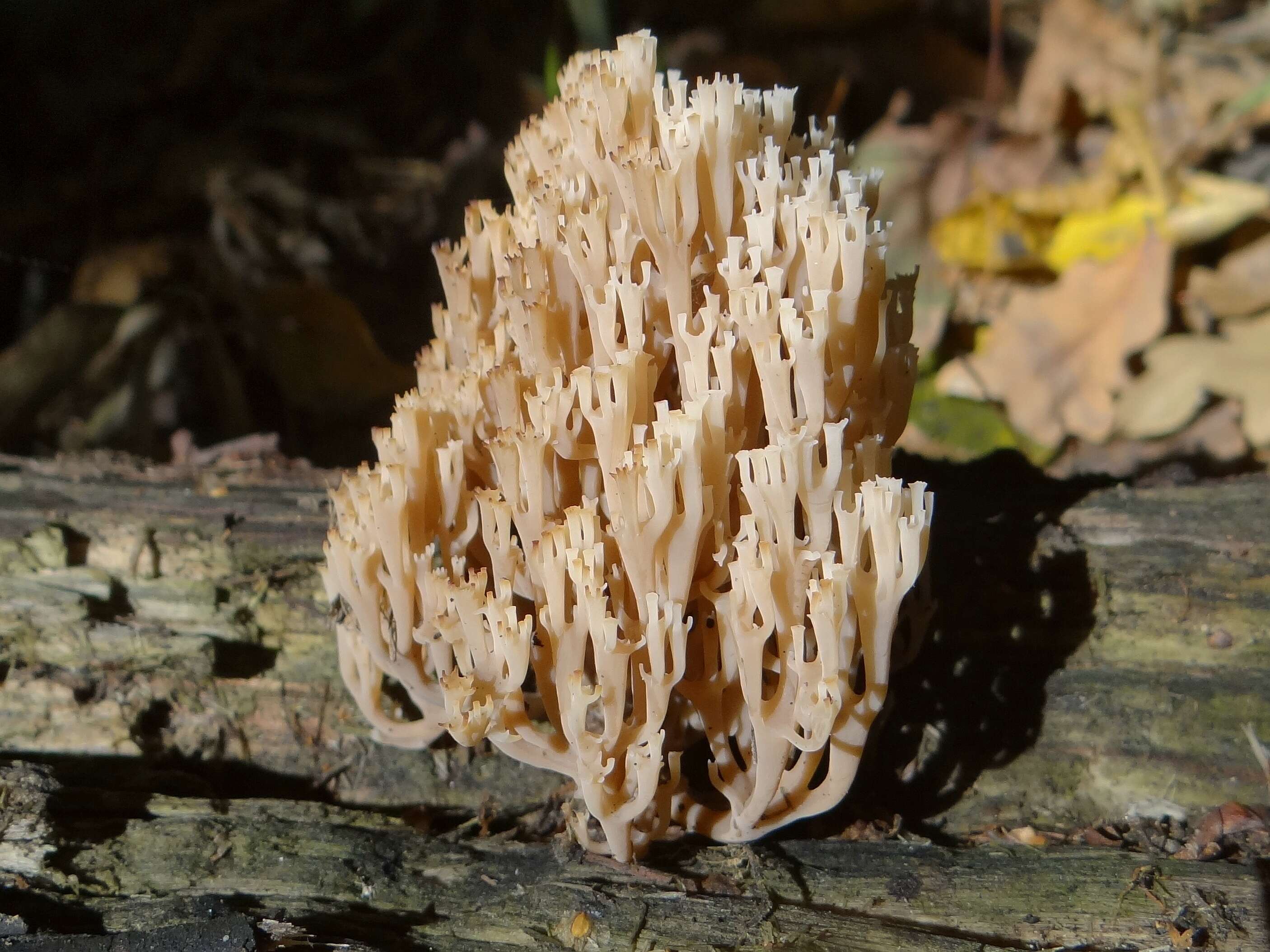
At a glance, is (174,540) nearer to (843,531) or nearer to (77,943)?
(77,943)

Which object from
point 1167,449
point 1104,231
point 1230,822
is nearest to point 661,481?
point 1230,822

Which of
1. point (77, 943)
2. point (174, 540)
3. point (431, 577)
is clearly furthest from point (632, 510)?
point (174, 540)

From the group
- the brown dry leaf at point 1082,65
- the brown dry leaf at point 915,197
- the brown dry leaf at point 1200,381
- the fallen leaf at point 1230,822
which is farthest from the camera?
the brown dry leaf at point 1082,65

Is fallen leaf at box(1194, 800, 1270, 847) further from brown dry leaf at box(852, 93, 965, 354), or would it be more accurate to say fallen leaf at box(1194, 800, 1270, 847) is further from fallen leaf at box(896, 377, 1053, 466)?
brown dry leaf at box(852, 93, 965, 354)

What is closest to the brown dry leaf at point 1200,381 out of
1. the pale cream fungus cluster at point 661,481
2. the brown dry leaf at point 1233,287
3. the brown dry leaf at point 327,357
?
the brown dry leaf at point 1233,287

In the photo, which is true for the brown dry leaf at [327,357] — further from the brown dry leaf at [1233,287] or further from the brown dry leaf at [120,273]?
the brown dry leaf at [1233,287]

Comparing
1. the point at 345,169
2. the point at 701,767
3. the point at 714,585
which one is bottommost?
the point at 701,767

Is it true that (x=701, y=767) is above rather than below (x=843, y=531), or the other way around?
below

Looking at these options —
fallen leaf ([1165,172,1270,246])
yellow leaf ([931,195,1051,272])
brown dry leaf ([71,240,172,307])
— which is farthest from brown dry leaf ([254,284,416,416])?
fallen leaf ([1165,172,1270,246])
